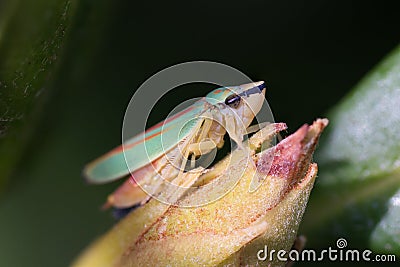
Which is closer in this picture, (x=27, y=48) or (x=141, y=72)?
(x=27, y=48)

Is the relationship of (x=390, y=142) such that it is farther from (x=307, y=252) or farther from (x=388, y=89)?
(x=307, y=252)

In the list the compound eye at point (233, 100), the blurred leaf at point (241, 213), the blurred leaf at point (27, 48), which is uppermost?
Result: the blurred leaf at point (27, 48)

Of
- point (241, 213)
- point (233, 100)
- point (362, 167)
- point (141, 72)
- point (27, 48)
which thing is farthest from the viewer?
point (141, 72)

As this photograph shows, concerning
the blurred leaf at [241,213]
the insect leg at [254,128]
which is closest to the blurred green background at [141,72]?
the insect leg at [254,128]

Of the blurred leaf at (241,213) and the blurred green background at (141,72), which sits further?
the blurred green background at (141,72)

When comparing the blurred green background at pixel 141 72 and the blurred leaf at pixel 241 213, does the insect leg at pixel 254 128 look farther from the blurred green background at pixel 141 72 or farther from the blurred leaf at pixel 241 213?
the blurred green background at pixel 141 72

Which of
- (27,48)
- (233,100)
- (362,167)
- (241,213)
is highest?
(27,48)

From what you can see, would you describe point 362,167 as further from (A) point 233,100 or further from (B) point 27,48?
(B) point 27,48

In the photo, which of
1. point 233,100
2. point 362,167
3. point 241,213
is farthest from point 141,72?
point 241,213
